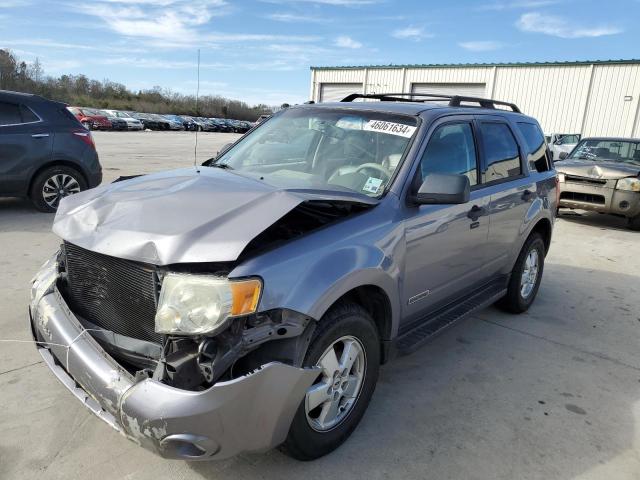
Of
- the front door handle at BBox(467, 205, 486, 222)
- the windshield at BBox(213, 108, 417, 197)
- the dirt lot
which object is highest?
the windshield at BBox(213, 108, 417, 197)

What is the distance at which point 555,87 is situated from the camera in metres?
27.2

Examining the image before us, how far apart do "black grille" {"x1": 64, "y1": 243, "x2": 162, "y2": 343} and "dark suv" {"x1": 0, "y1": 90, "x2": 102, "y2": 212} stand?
5737mm

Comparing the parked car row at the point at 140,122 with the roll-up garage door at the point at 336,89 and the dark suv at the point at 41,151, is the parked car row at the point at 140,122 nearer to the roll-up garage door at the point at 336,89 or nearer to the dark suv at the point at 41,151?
the roll-up garage door at the point at 336,89

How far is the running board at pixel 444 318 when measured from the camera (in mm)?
3219

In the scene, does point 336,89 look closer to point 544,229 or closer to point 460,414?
point 544,229

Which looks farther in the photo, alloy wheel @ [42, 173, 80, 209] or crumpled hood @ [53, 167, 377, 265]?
alloy wheel @ [42, 173, 80, 209]

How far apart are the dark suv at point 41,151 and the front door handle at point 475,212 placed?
668 cm

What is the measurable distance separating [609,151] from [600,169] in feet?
4.61

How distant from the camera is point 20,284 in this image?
4875 mm

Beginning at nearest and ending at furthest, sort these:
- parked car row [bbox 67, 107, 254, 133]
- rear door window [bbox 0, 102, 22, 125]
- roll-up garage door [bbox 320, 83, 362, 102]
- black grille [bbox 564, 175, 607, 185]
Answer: rear door window [bbox 0, 102, 22, 125] → black grille [bbox 564, 175, 607, 185] → roll-up garage door [bbox 320, 83, 362, 102] → parked car row [bbox 67, 107, 254, 133]

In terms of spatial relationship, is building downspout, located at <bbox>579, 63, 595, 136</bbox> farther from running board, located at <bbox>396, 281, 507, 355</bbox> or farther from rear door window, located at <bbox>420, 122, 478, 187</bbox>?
rear door window, located at <bbox>420, 122, 478, 187</bbox>

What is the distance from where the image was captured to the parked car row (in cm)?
3862

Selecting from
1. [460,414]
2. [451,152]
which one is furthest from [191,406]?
[451,152]

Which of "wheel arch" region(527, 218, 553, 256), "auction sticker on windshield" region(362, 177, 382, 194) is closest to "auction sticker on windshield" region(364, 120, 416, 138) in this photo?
"auction sticker on windshield" region(362, 177, 382, 194)
